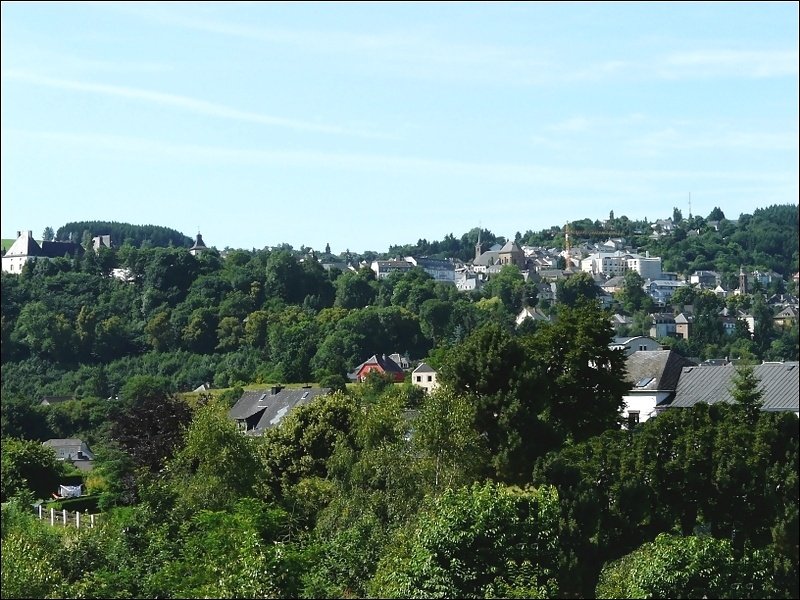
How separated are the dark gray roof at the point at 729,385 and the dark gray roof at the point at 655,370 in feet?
1.90

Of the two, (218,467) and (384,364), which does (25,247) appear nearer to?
(384,364)

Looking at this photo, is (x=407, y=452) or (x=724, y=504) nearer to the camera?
(x=724, y=504)

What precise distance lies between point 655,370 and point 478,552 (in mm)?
21492

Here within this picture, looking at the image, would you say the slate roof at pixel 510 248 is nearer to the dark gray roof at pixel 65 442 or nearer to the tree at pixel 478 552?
the dark gray roof at pixel 65 442

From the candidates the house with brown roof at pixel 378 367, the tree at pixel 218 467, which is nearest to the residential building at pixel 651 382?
the tree at pixel 218 467

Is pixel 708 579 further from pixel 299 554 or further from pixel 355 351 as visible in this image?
pixel 355 351

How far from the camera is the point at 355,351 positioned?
93.9 m

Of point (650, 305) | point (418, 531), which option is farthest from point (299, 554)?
point (650, 305)

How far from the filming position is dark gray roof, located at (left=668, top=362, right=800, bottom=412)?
34.6 meters

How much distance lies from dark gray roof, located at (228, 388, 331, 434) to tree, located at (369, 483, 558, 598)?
33776 mm

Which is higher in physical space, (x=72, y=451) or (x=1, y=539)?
(x=1, y=539)

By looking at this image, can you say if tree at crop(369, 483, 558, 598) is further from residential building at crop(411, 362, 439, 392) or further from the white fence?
residential building at crop(411, 362, 439, 392)

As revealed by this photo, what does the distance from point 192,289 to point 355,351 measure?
72.1 feet

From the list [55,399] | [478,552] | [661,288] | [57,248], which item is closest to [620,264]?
[661,288]
